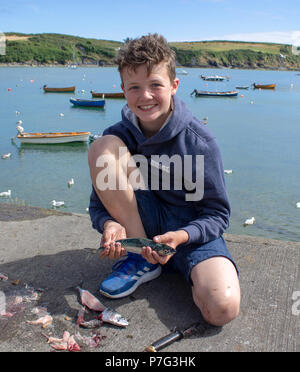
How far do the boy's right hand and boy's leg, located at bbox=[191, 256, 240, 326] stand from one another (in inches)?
24.7

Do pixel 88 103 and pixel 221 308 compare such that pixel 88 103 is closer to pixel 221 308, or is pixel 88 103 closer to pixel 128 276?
pixel 128 276

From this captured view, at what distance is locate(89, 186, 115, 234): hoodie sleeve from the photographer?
3.38 meters

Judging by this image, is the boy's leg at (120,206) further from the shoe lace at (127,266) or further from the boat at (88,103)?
the boat at (88,103)

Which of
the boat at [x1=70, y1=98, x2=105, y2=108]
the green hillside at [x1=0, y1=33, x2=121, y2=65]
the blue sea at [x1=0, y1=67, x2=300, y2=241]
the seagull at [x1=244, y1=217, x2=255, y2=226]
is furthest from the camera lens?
the green hillside at [x1=0, y1=33, x2=121, y2=65]

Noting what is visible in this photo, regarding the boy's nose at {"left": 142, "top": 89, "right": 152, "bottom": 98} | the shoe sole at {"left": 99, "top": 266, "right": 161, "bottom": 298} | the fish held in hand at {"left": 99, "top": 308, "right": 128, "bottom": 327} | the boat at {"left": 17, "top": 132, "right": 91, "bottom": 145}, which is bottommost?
the boat at {"left": 17, "top": 132, "right": 91, "bottom": 145}

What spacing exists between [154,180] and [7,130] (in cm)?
2338

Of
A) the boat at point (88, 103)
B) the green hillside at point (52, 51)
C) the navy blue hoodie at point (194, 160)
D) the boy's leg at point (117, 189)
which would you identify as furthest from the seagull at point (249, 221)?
the green hillside at point (52, 51)

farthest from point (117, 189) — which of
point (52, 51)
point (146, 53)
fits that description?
point (52, 51)

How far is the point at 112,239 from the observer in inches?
124

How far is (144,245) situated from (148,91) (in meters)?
1.25

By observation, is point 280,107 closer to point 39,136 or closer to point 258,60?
point 39,136

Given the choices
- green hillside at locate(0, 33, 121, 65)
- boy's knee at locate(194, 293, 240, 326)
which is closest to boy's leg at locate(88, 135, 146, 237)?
boy's knee at locate(194, 293, 240, 326)

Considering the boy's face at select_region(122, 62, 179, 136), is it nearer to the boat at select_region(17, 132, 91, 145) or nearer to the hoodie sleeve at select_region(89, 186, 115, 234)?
the hoodie sleeve at select_region(89, 186, 115, 234)

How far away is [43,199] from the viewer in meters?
11.9
